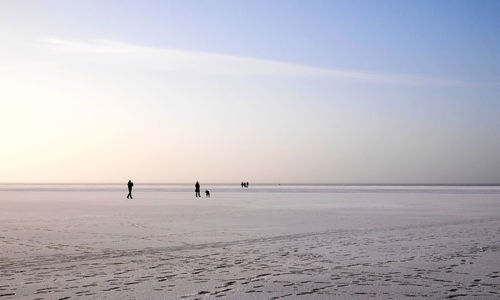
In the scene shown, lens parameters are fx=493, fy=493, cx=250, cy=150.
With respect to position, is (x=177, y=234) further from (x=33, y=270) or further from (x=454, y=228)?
(x=454, y=228)

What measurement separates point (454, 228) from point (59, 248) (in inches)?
520

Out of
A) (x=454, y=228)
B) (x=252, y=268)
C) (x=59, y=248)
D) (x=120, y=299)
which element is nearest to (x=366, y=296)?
(x=252, y=268)

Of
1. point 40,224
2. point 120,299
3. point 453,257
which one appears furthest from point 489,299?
point 40,224

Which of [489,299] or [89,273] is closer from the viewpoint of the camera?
[489,299]

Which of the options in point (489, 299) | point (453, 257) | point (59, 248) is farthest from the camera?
point (59, 248)

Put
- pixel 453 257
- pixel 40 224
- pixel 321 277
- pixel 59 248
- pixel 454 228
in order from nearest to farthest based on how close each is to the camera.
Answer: pixel 321 277 < pixel 453 257 < pixel 59 248 < pixel 454 228 < pixel 40 224

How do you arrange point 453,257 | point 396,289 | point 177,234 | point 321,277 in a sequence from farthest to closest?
point 177,234 → point 453,257 → point 321,277 → point 396,289

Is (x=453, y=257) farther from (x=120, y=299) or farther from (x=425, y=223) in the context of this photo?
(x=425, y=223)

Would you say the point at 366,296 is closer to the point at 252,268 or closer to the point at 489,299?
the point at 489,299

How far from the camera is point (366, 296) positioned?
24.8 ft

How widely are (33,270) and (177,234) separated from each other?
22.1 feet

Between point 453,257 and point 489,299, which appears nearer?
point 489,299

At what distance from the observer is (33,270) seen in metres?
9.65

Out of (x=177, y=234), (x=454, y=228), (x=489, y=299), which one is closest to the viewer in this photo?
(x=489, y=299)
